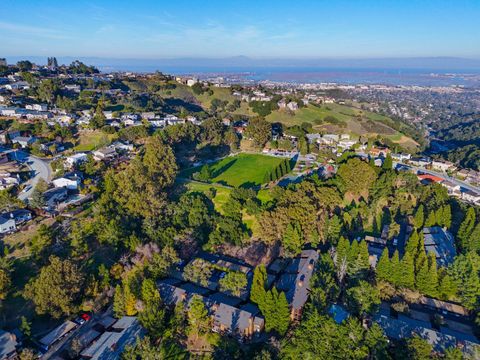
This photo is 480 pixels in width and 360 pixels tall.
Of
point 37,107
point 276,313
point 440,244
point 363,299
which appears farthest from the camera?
point 37,107

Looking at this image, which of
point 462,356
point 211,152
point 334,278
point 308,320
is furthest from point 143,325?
point 211,152

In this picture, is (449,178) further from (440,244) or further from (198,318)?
(198,318)

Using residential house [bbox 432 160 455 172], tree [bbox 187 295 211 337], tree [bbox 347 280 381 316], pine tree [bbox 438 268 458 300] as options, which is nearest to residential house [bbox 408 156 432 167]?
residential house [bbox 432 160 455 172]

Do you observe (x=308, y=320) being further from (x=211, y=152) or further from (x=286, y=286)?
(x=211, y=152)

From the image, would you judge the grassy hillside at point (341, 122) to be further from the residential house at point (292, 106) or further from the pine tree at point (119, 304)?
the pine tree at point (119, 304)

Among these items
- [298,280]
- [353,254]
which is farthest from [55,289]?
[353,254]

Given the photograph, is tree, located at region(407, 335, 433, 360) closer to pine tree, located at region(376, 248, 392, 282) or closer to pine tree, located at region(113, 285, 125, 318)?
pine tree, located at region(376, 248, 392, 282)

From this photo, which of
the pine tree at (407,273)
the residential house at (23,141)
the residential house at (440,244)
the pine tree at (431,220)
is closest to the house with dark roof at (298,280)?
the pine tree at (407,273)
